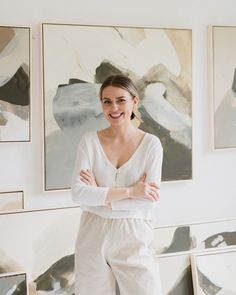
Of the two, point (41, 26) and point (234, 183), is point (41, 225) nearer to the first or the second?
point (41, 26)

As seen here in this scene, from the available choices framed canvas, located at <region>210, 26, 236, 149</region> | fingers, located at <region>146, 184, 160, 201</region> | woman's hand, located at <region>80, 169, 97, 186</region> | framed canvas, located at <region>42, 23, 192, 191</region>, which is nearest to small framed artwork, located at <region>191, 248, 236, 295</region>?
framed canvas, located at <region>42, 23, 192, 191</region>

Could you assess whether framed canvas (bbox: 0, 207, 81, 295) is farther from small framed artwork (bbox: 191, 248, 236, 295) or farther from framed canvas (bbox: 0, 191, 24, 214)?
small framed artwork (bbox: 191, 248, 236, 295)

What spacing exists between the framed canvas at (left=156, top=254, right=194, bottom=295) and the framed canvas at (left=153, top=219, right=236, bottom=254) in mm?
43

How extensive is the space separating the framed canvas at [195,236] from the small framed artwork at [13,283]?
0.71 meters

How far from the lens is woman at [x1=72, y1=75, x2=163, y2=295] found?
6.33 feet

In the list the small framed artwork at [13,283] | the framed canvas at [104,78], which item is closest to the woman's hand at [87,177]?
the framed canvas at [104,78]

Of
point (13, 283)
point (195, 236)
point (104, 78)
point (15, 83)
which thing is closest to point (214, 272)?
point (195, 236)

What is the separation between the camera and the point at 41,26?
2.43 m

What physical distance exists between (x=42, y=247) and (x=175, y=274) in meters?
0.76

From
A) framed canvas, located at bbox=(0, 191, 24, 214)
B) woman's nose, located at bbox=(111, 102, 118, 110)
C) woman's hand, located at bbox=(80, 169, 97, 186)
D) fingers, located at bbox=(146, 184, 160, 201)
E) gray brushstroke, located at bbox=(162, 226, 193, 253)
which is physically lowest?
gray brushstroke, located at bbox=(162, 226, 193, 253)

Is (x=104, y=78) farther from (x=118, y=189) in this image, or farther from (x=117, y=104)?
(x=118, y=189)

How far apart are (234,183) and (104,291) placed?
129 centimetres

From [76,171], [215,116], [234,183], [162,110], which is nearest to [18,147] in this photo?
[76,171]

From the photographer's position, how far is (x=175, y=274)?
276 centimetres
